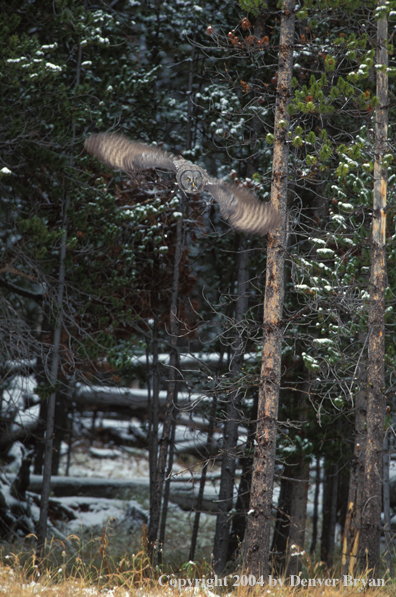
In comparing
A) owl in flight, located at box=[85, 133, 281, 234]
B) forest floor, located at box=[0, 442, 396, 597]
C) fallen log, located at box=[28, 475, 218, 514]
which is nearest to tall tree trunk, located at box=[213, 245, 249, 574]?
forest floor, located at box=[0, 442, 396, 597]

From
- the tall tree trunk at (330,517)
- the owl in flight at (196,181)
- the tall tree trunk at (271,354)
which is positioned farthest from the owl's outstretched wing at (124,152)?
the tall tree trunk at (330,517)

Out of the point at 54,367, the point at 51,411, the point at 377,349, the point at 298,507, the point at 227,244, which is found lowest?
the point at 298,507

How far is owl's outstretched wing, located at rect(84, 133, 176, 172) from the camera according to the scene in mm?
7148

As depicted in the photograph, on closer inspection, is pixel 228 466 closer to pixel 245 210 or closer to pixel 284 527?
pixel 284 527

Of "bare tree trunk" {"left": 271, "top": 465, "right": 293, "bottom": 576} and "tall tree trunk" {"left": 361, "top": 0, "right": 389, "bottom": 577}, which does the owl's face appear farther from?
"bare tree trunk" {"left": 271, "top": 465, "right": 293, "bottom": 576}

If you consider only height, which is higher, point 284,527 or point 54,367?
point 54,367

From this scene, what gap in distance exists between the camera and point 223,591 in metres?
6.23

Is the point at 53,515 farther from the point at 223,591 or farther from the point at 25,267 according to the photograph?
the point at 223,591

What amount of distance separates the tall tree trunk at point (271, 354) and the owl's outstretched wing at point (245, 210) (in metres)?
0.25

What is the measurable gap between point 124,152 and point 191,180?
3.36ft

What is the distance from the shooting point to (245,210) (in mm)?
6828

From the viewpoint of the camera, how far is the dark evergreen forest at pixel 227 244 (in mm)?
7148

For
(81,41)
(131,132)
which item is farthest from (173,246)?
(81,41)

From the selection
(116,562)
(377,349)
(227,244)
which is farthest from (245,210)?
(116,562)
